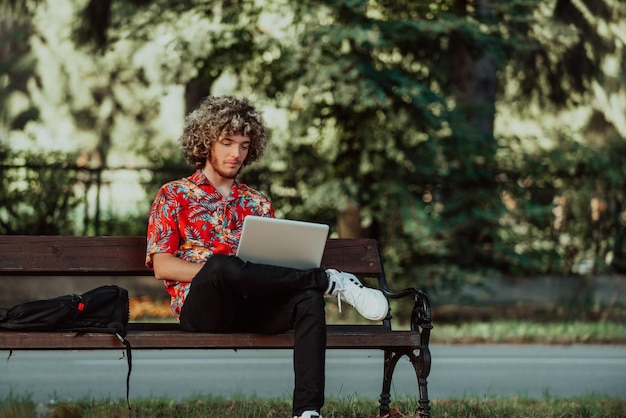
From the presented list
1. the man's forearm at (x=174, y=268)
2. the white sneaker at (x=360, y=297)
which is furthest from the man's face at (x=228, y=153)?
the white sneaker at (x=360, y=297)

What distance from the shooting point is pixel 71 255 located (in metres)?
6.39

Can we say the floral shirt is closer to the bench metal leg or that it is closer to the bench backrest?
the bench backrest

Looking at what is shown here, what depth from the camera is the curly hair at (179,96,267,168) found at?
6.03 meters

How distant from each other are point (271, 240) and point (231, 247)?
1.70 feet

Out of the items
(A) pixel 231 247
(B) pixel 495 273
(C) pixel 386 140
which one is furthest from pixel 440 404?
(B) pixel 495 273

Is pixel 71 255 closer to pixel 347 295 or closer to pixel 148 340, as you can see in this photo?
pixel 148 340

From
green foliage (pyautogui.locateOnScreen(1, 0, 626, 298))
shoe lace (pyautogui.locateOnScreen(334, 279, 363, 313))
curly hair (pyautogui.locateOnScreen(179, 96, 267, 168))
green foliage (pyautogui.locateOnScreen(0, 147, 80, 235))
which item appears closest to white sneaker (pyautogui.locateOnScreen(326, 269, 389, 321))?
shoe lace (pyautogui.locateOnScreen(334, 279, 363, 313))

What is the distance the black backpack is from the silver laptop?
634 mm

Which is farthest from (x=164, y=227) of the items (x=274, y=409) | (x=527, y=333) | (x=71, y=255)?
(x=527, y=333)

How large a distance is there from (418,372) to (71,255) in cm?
194

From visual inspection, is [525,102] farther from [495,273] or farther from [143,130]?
[143,130]

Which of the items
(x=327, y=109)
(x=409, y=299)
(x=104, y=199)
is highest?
(x=327, y=109)

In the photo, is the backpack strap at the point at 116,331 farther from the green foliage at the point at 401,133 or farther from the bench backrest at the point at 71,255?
the green foliage at the point at 401,133

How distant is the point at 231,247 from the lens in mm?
5988
